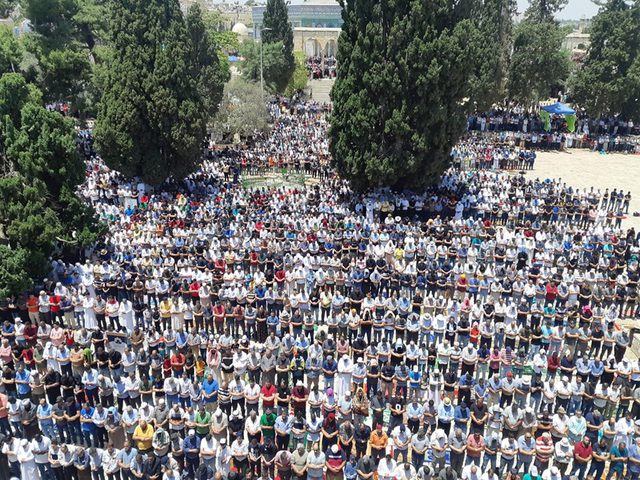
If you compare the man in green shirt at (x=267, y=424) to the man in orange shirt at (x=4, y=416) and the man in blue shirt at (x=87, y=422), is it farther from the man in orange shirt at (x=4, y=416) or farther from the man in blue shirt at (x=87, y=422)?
the man in orange shirt at (x=4, y=416)

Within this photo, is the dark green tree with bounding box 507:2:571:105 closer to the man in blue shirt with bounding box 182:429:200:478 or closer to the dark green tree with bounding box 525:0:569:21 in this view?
the dark green tree with bounding box 525:0:569:21

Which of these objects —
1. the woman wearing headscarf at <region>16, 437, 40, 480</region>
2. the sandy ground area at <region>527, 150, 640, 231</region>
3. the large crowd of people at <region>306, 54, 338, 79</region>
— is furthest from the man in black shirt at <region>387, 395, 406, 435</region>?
the large crowd of people at <region>306, 54, 338, 79</region>

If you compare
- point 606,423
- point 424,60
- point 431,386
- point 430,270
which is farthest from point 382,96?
point 606,423

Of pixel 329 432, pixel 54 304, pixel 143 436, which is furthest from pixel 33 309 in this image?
pixel 329 432

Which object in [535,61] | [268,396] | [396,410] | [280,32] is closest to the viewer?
[396,410]

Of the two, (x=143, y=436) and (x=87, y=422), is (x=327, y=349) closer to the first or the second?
(x=143, y=436)

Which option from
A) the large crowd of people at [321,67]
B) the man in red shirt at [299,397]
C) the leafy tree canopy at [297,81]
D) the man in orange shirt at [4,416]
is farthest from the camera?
the large crowd of people at [321,67]

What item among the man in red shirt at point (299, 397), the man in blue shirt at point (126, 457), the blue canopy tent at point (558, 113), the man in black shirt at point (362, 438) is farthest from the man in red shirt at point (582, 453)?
the blue canopy tent at point (558, 113)
